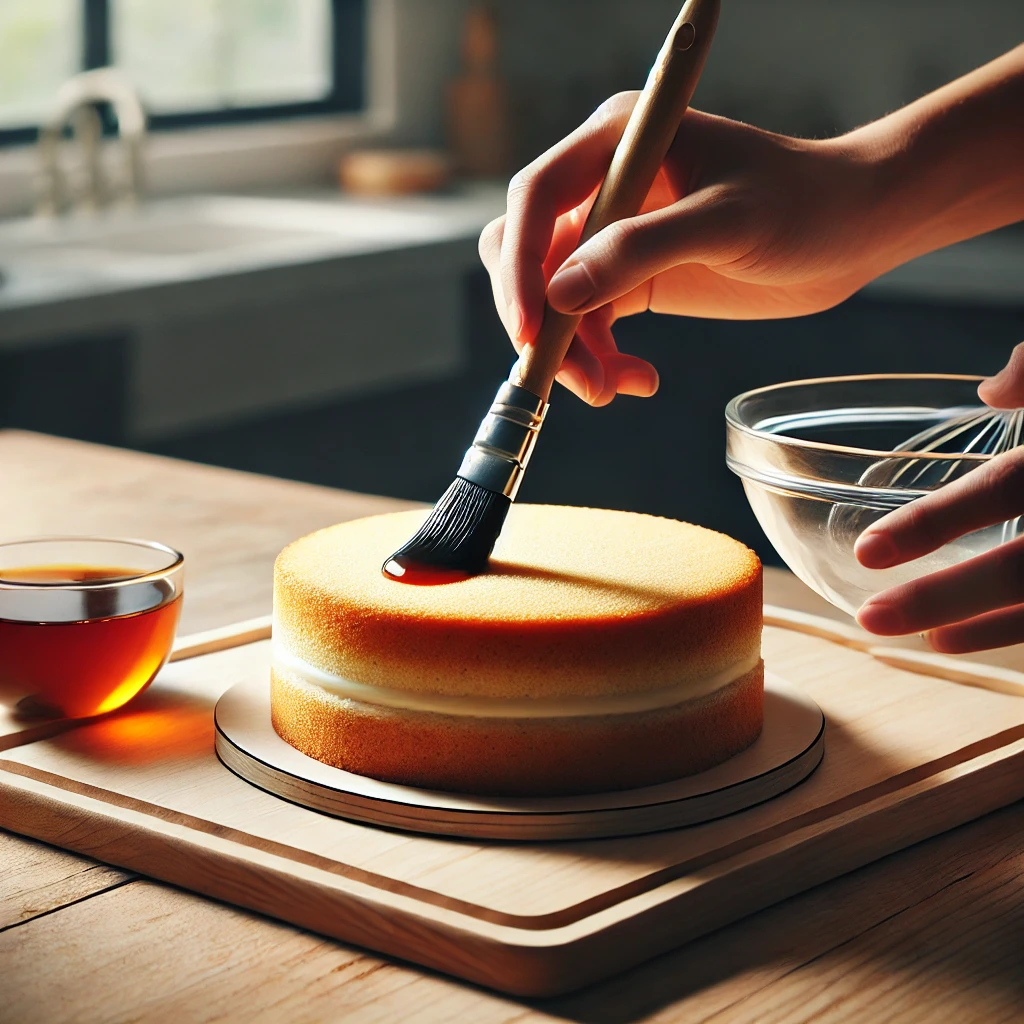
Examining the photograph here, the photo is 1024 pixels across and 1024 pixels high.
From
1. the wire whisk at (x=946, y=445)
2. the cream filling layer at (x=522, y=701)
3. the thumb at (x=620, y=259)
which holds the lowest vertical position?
the cream filling layer at (x=522, y=701)

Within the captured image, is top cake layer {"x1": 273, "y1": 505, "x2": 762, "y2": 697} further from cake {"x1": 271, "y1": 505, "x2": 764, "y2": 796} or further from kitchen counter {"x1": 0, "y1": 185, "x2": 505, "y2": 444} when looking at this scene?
kitchen counter {"x1": 0, "y1": 185, "x2": 505, "y2": 444}

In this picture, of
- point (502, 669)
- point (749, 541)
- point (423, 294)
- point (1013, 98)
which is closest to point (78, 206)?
point (423, 294)

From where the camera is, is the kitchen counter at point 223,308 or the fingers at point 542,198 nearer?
the fingers at point 542,198

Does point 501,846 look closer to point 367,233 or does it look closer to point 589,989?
point 589,989

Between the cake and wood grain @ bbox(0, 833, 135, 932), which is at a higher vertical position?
the cake

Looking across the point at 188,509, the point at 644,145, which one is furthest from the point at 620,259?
the point at 188,509

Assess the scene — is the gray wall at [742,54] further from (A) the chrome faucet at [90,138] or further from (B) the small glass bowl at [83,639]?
(B) the small glass bowl at [83,639]

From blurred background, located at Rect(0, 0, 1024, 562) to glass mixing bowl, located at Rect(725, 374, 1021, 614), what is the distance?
154 cm

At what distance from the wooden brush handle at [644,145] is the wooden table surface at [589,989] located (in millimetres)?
309

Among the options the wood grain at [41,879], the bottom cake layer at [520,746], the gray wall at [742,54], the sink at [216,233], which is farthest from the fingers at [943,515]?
the gray wall at [742,54]

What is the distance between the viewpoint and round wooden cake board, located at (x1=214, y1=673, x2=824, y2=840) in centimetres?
68

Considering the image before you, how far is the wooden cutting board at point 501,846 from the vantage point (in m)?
0.60

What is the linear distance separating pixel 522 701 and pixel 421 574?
0.10 metres

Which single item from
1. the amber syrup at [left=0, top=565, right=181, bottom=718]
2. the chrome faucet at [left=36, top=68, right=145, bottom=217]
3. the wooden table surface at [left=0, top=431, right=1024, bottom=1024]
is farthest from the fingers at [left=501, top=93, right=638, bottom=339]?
the chrome faucet at [left=36, top=68, right=145, bottom=217]
